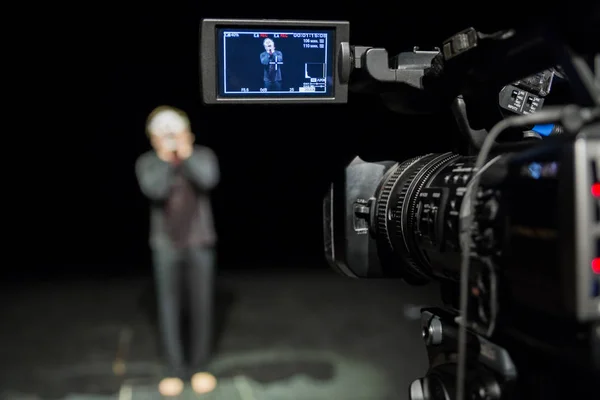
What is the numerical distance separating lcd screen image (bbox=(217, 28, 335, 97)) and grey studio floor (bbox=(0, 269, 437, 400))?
80 centimetres

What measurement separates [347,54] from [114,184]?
10.2 ft

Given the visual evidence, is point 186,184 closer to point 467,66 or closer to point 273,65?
point 273,65

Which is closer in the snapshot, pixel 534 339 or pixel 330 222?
pixel 534 339

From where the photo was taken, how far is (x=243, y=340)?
2.66 metres

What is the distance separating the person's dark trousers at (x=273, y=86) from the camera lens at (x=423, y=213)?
236 mm

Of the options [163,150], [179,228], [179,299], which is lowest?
[179,299]

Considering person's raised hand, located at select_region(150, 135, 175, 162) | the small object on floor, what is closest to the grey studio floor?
the small object on floor

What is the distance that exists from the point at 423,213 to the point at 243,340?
1880 millimetres

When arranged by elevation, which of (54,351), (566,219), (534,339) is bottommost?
(54,351)

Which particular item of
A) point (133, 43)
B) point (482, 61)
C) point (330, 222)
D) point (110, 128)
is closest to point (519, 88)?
point (482, 61)

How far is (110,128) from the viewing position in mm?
3621

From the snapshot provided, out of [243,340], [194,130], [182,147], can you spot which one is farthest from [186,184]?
[194,130]

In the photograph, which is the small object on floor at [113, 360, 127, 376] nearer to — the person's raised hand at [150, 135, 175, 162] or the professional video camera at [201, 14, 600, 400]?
the person's raised hand at [150, 135, 175, 162]

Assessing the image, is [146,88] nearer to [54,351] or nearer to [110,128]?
[110,128]
